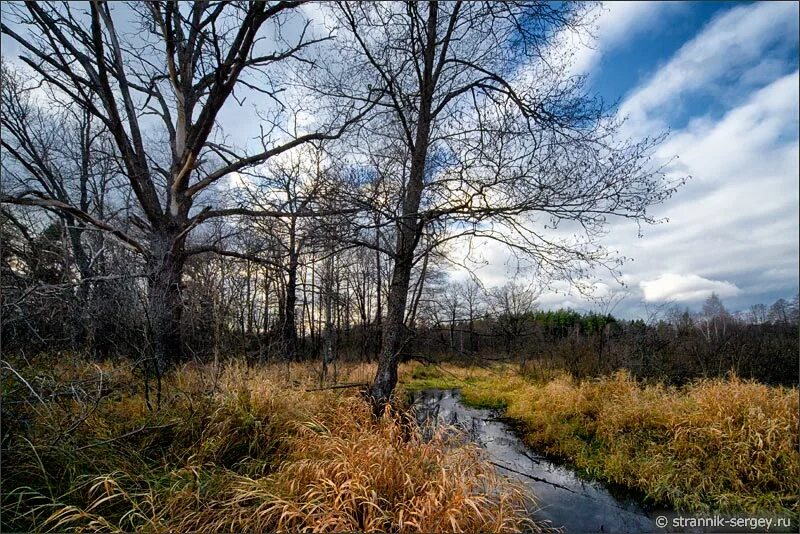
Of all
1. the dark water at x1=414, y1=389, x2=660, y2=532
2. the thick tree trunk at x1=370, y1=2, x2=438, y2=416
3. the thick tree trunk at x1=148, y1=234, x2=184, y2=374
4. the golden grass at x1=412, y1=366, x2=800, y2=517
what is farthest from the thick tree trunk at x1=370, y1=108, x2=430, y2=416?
the thick tree trunk at x1=148, y1=234, x2=184, y2=374

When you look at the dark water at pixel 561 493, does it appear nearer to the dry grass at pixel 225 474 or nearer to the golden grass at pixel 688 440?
the golden grass at pixel 688 440

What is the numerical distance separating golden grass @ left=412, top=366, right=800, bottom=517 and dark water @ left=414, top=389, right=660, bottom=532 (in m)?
→ 0.41

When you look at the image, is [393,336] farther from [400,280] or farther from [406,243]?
[406,243]

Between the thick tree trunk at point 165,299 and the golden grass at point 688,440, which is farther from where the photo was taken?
the thick tree trunk at point 165,299

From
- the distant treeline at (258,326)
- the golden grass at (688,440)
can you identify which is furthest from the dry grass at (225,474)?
the golden grass at (688,440)

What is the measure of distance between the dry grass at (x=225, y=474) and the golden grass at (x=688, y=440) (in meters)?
3.31

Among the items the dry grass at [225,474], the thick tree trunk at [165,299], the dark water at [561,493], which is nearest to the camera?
the dry grass at [225,474]

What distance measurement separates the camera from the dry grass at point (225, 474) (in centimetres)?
282

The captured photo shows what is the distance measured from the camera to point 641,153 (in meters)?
4.69

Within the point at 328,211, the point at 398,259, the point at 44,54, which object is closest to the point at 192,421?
the point at 328,211

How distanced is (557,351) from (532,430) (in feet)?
16.6

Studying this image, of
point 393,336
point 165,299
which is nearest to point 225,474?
point 393,336

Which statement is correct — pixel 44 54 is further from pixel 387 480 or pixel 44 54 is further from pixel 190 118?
pixel 387 480

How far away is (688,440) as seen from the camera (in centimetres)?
583
